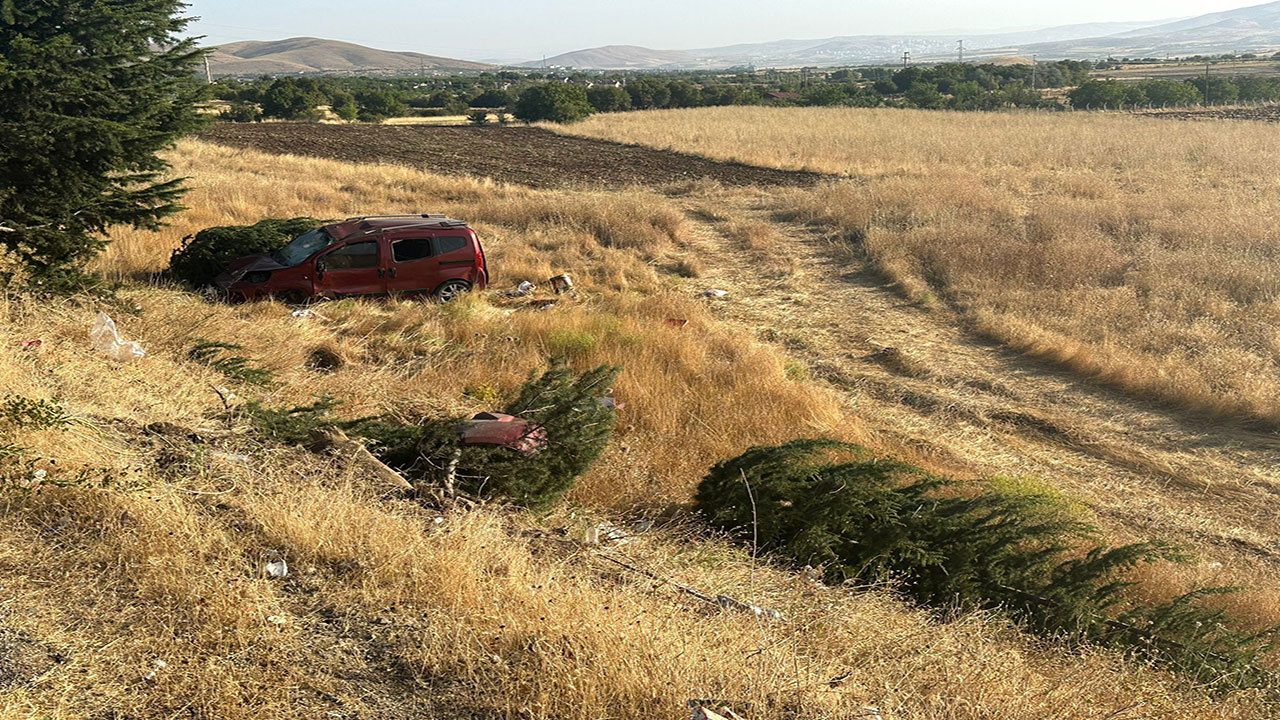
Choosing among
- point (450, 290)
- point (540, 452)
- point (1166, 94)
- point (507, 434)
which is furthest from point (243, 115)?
point (1166, 94)

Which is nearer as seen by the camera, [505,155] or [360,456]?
[360,456]

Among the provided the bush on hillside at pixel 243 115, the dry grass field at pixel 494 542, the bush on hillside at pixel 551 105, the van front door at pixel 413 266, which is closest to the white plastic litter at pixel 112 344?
Answer: the dry grass field at pixel 494 542

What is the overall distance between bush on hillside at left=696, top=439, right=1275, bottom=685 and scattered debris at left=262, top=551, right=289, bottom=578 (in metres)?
2.66

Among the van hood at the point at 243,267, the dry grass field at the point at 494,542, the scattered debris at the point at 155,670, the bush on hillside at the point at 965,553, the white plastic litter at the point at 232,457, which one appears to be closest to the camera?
the scattered debris at the point at 155,670

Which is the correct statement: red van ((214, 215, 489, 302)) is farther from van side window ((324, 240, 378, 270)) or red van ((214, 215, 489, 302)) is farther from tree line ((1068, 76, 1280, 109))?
tree line ((1068, 76, 1280, 109))

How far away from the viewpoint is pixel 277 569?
4289 mm

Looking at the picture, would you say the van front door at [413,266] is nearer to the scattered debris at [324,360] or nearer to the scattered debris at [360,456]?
the scattered debris at [324,360]

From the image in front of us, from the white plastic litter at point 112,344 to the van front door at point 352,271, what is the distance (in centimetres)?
397

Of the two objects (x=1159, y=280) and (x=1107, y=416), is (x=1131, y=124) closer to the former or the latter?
(x=1159, y=280)

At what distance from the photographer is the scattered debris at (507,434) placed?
20.8 feet

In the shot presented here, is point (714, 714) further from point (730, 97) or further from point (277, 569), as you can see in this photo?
point (730, 97)

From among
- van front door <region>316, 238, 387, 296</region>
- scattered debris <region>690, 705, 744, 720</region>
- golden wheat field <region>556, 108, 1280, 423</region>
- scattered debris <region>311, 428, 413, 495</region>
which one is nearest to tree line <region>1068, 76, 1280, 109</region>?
golden wheat field <region>556, 108, 1280, 423</region>

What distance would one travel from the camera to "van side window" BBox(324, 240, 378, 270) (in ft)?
40.7

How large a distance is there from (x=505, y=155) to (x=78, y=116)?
94.5 ft
